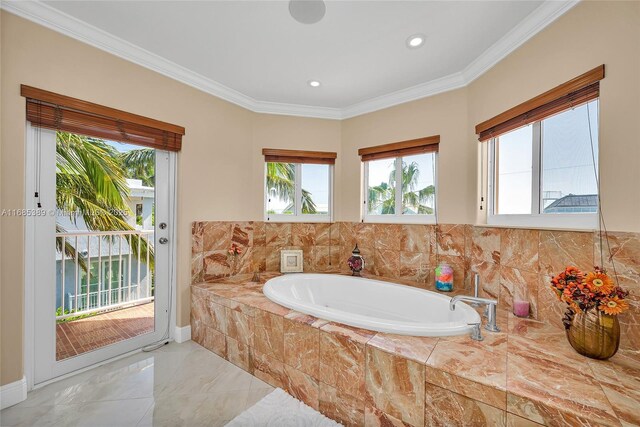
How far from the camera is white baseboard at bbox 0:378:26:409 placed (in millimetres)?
1545

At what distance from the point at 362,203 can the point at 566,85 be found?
6.45 feet

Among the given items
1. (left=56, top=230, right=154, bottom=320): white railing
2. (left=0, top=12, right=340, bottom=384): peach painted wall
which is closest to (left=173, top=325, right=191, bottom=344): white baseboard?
(left=0, top=12, right=340, bottom=384): peach painted wall

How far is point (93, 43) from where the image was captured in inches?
73.8

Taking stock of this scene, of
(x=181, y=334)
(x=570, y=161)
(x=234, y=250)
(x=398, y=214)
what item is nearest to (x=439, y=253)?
(x=398, y=214)

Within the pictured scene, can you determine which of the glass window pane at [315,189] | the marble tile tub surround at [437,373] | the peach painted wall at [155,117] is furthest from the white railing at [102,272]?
the glass window pane at [315,189]

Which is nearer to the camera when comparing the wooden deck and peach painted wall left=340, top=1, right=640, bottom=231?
peach painted wall left=340, top=1, right=640, bottom=231

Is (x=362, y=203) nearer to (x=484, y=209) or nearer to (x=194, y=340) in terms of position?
(x=484, y=209)

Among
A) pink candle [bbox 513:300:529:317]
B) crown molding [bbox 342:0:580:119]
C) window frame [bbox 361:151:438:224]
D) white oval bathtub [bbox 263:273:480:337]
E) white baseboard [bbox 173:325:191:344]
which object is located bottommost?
white baseboard [bbox 173:325:191:344]

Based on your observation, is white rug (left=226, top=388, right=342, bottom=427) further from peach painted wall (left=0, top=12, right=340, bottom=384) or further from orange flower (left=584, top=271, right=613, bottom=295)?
orange flower (left=584, top=271, right=613, bottom=295)

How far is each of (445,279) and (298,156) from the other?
207cm

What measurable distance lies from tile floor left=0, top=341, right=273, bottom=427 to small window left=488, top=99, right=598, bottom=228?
228cm

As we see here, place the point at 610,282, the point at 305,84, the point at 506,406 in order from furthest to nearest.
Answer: the point at 305,84, the point at 610,282, the point at 506,406

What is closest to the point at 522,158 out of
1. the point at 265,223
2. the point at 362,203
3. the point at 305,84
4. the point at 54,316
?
the point at 362,203

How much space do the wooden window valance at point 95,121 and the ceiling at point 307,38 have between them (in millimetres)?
470
